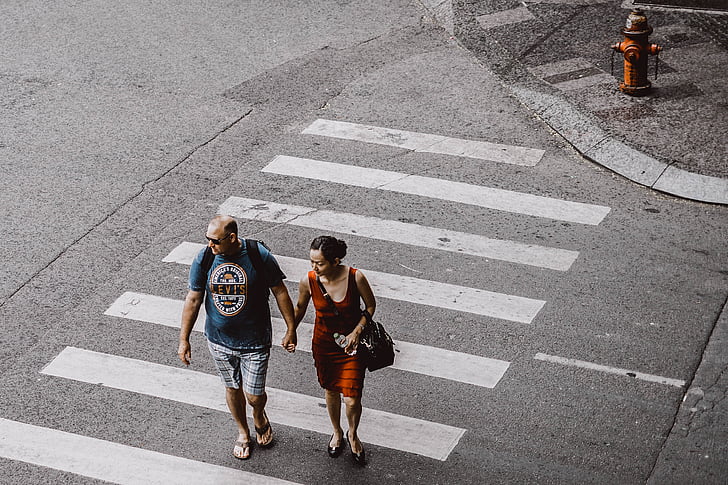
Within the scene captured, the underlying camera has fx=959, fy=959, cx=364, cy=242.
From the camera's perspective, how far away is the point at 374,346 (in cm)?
691

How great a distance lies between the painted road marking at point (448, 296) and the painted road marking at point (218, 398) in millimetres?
1581

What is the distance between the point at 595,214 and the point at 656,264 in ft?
3.65

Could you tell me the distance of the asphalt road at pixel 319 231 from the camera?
24.9 feet

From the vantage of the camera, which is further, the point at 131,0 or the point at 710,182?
the point at 131,0

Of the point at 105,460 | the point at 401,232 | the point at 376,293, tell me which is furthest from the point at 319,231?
the point at 105,460

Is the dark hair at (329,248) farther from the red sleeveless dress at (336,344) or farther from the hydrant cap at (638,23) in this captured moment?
the hydrant cap at (638,23)

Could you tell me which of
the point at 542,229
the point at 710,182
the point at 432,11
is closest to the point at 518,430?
the point at 542,229

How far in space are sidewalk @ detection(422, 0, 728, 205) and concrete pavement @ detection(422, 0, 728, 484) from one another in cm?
1

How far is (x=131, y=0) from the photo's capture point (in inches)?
662

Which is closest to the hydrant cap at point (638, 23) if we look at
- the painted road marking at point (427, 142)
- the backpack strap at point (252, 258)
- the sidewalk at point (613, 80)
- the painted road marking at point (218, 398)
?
the sidewalk at point (613, 80)

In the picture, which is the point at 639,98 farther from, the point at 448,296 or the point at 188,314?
the point at 188,314

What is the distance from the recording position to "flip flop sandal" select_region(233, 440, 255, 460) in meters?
7.38

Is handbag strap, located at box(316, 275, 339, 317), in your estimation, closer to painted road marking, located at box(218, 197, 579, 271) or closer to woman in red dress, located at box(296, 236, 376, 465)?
woman in red dress, located at box(296, 236, 376, 465)

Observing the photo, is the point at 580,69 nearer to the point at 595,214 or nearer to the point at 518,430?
the point at 595,214
